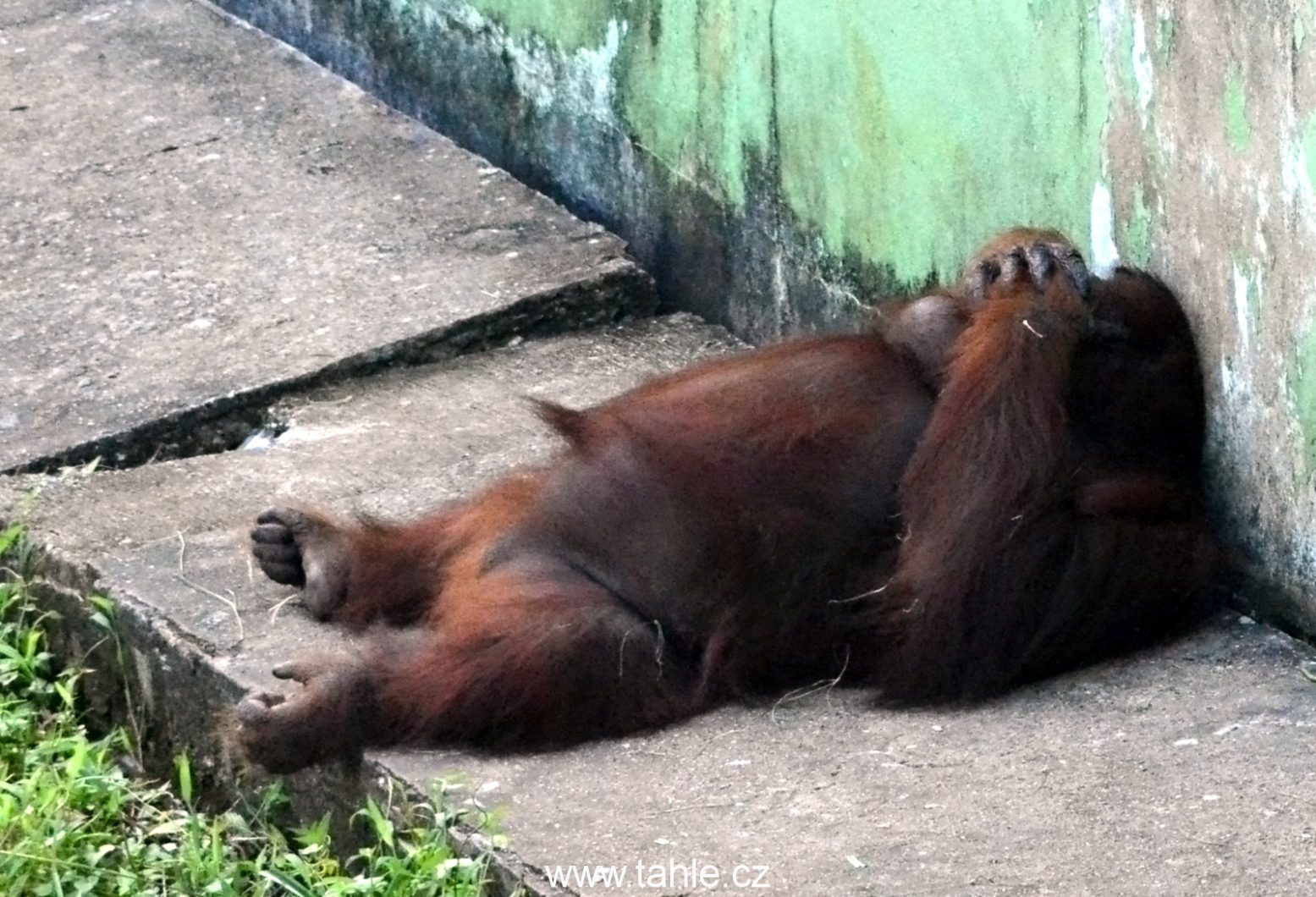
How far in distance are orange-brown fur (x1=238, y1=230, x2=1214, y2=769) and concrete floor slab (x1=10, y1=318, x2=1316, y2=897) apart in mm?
75

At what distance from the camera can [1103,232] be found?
150 inches

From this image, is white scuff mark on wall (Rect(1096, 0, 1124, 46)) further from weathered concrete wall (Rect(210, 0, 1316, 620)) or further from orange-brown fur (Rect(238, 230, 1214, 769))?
orange-brown fur (Rect(238, 230, 1214, 769))

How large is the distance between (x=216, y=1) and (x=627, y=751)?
4.08 metres

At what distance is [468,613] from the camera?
3453mm

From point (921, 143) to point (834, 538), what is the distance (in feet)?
3.39

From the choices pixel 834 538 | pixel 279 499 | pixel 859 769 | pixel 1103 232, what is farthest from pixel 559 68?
Answer: pixel 859 769

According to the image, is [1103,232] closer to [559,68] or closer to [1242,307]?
[1242,307]

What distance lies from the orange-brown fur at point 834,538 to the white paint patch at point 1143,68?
27cm

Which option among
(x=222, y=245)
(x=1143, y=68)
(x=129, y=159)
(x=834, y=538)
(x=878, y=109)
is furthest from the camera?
(x=129, y=159)

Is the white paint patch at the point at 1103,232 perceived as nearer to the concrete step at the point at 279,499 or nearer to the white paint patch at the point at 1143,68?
the white paint patch at the point at 1143,68

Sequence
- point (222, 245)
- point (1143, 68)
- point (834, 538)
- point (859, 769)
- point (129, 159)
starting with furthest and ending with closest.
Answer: point (129, 159) → point (222, 245) → point (1143, 68) → point (834, 538) → point (859, 769)

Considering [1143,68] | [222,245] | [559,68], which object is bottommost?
[222,245]

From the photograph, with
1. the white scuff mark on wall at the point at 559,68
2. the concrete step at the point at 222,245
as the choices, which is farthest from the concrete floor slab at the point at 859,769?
the white scuff mark on wall at the point at 559,68

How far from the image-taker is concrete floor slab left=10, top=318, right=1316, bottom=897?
9.37 ft
